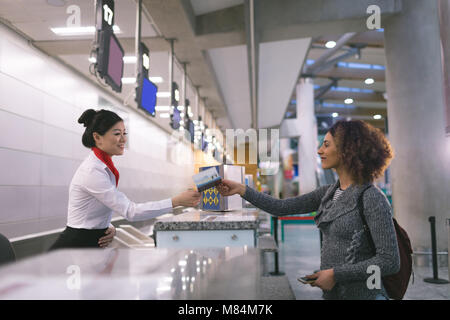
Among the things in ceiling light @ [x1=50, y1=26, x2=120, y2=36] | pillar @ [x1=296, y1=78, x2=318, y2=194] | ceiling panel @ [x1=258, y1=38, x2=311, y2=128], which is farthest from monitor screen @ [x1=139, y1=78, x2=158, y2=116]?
pillar @ [x1=296, y1=78, x2=318, y2=194]

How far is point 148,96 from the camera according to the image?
460 centimetres

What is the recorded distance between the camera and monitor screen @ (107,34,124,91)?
11.1ft

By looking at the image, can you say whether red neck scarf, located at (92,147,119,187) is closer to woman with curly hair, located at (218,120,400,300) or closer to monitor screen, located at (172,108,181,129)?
woman with curly hair, located at (218,120,400,300)

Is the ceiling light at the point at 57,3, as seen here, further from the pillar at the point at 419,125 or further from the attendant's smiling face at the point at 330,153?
the pillar at the point at 419,125

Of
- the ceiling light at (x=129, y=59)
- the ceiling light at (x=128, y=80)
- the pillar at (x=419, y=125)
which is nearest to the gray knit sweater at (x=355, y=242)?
the pillar at (x=419, y=125)

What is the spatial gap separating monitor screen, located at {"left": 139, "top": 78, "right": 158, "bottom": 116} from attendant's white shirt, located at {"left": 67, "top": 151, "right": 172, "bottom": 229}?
2299 millimetres

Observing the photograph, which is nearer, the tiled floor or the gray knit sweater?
the gray knit sweater

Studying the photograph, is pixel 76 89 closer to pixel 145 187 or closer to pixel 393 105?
pixel 145 187

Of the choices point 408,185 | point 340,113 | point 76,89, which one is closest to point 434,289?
point 408,185

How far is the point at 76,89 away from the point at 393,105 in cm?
548

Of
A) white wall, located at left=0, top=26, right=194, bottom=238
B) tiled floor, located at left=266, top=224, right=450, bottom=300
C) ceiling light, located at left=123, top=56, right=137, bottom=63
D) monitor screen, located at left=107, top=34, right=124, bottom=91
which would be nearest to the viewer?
monitor screen, located at left=107, top=34, right=124, bottom=91

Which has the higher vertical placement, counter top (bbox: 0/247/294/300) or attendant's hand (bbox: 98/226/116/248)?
counter top (bbox: 0/247/294/300)

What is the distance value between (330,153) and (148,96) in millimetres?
3347

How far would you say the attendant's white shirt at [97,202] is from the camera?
6.86ft
